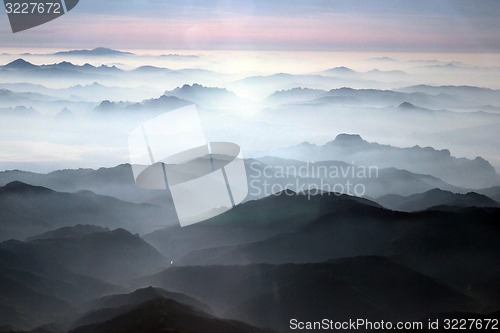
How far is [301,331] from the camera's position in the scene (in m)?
98.6

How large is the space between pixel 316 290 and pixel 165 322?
121ft

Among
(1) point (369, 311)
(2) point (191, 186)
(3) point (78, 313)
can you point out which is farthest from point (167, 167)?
(1) point (369, 311)

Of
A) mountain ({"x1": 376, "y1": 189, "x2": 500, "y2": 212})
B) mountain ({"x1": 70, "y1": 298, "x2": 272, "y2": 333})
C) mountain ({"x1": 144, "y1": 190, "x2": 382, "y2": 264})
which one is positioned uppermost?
mountain ({"x1": 70, "y1": 298, "x2": 272, "y2": 333})

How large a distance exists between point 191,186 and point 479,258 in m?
93.7

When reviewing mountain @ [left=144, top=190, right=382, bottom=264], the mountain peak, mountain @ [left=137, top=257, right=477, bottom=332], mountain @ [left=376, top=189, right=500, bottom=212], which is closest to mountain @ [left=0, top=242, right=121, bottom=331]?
mountain @ [left=137, top=257, right=477, bottom=332]

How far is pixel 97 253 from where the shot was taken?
138m

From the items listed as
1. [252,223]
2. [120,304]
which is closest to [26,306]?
[120,304]

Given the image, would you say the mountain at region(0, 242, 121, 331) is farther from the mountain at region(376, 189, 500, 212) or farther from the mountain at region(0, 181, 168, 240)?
the mountain at region(376, 189, 500, 212)

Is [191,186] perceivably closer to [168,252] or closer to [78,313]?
[168,252]

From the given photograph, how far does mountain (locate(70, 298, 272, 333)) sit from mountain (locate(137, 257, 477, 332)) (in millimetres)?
14771

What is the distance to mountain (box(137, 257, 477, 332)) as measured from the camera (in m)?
106

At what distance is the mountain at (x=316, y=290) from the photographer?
10606 cm

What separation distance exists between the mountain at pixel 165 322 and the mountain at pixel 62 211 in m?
81.1

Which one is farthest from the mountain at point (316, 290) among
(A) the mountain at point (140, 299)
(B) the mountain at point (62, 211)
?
(B) the mountain at point (62, 211)
